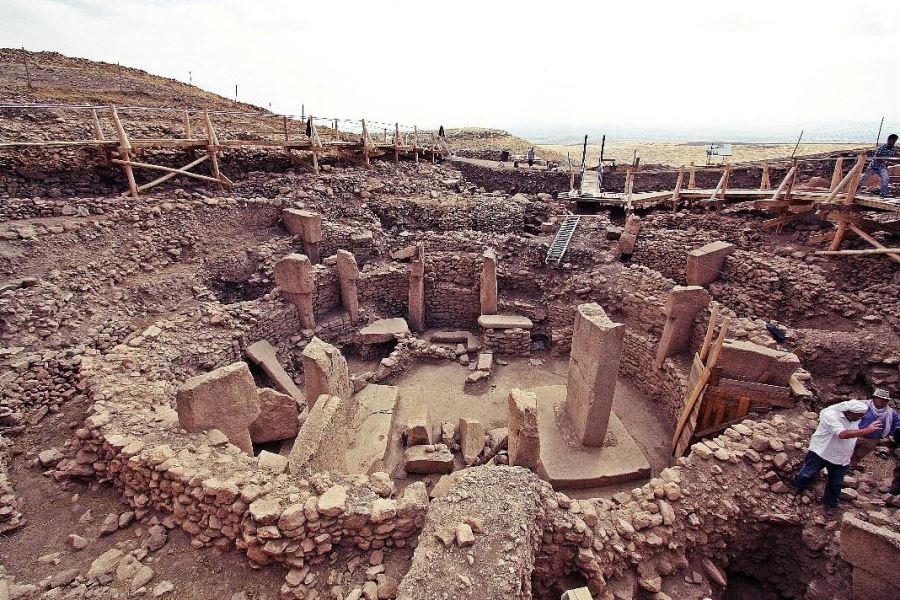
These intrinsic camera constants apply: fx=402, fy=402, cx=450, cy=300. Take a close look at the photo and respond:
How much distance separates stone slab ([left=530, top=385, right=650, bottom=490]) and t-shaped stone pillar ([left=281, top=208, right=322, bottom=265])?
28.6 ft

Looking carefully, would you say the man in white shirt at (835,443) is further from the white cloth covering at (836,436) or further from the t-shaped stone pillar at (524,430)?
the t-shaped stone pillar at (524,430)

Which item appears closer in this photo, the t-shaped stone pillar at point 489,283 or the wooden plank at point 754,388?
the wooden plank at point 754,388

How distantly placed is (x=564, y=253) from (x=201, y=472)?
36.4 feet

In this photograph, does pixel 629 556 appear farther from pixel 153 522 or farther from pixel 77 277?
pixel 77 277

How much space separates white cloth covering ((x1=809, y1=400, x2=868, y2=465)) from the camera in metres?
5.04

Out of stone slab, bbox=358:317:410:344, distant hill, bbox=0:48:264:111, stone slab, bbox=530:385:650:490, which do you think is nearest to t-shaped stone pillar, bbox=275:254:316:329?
stone slab, bbox=358:317:410:344

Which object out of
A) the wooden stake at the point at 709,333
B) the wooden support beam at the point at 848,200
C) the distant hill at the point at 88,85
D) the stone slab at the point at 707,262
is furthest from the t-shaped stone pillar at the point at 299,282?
the distant hill at the point at 88,85

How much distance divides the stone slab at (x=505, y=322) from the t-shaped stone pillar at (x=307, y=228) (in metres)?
5.67

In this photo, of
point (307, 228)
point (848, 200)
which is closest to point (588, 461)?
point (848, 200)

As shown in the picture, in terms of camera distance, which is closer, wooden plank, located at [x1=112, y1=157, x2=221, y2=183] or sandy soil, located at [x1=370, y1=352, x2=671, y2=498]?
sandy soil, located at [x1=370, y1=352, x2=671, y2=498]

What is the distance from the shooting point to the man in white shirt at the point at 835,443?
197 inches

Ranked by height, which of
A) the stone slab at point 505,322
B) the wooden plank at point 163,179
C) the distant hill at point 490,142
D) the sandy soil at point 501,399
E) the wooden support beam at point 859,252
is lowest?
the sandy soil at point 501,399

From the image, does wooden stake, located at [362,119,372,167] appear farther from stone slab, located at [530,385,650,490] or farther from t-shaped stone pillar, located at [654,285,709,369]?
stone slab, located at [530,385,650,490]

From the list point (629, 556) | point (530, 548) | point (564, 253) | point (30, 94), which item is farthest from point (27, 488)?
point (30, 94)
